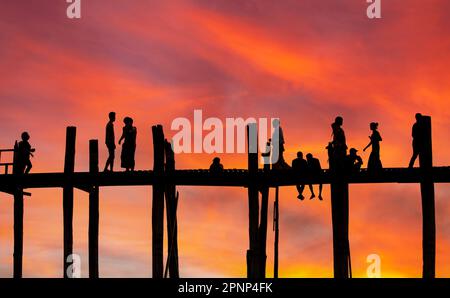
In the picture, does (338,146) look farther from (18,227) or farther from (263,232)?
(18,227)

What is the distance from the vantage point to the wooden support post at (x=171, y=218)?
2189 cm

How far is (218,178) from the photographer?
21172 millimetres

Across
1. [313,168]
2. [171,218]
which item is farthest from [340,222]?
[171,218]

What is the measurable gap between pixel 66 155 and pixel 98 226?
6.24ft

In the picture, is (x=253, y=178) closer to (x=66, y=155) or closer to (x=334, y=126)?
(x=334, y=126)

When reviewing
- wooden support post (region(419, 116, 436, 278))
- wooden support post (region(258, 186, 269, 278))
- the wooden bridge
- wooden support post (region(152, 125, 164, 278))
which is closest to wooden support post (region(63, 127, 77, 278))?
the wooden bridge

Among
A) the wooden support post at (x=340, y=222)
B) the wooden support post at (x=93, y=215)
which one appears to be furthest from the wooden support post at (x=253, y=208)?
the wooden support post at (x=93, y=215)

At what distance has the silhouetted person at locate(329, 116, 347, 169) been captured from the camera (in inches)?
816
